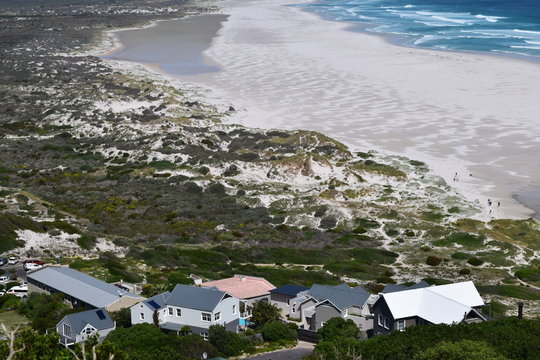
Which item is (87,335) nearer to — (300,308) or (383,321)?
(300,308)

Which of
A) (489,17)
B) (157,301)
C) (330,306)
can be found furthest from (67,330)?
(489,17)

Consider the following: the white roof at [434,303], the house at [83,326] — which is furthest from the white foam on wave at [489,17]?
the house at [83,326]

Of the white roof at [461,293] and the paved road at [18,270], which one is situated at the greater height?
the white roof at [461,293]

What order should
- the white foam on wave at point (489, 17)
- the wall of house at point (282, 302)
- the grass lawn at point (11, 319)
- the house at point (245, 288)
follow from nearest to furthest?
1. the grass lawn at point (11, 319)
2. the house at point (245, 288)
3. the wall of house at point (282, 302)
4. the white foam on wave at point (489, 17)

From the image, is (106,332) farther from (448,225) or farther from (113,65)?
(113,65)

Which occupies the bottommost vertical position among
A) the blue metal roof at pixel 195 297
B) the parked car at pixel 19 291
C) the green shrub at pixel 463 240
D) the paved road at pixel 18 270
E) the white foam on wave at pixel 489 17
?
the white foam on wave at pixel 489 17

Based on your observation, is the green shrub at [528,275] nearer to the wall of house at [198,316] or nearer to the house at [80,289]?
the wall of house at [198,316]
